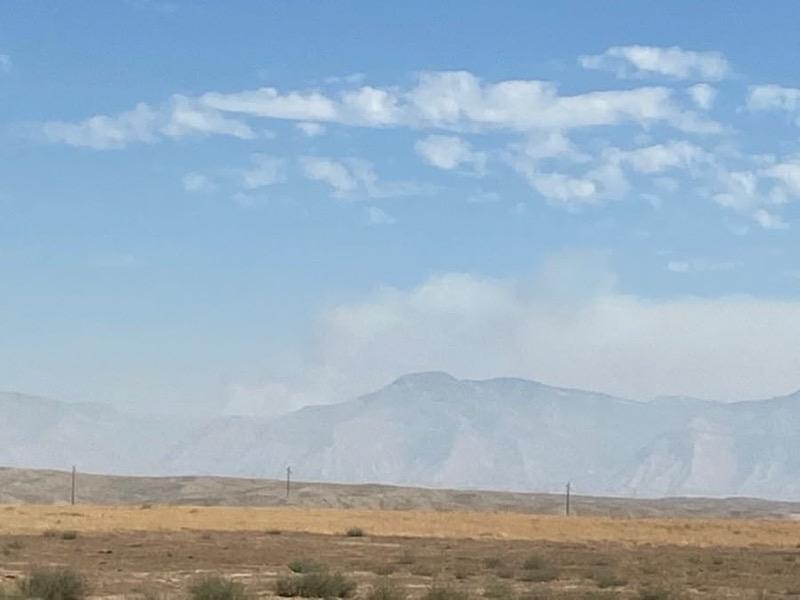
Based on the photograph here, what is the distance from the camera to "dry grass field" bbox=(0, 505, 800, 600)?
1492 inches

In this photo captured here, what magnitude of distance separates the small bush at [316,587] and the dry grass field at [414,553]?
296 millimetres

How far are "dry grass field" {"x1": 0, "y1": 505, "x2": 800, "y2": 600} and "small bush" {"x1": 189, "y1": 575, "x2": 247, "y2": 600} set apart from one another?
1520 millimetres

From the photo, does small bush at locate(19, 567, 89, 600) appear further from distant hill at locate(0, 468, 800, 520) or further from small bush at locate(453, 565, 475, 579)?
distant hill at locate(0, 468, 800, 520)

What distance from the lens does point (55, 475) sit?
179125 mm

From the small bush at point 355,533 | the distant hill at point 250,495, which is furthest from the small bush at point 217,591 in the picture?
the distant hill at point 250,495

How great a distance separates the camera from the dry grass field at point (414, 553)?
37906 mm

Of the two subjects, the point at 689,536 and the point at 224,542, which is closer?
the point at 224,542

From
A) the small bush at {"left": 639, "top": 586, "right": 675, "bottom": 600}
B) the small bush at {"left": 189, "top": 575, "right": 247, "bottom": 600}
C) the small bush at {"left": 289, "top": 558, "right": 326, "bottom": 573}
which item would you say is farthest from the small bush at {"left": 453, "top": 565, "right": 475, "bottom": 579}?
the small bush at {"left": 189, "top": 575, "right": 247, "bottom": 600}

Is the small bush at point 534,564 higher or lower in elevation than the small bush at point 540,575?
higher

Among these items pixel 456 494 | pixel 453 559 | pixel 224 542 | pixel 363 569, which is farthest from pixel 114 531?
pixel 456 494

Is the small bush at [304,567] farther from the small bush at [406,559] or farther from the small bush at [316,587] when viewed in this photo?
the small bush at [406,559]

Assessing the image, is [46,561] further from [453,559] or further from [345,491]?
[345,491]

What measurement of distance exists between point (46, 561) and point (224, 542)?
47.4ft

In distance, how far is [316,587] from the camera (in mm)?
34469
